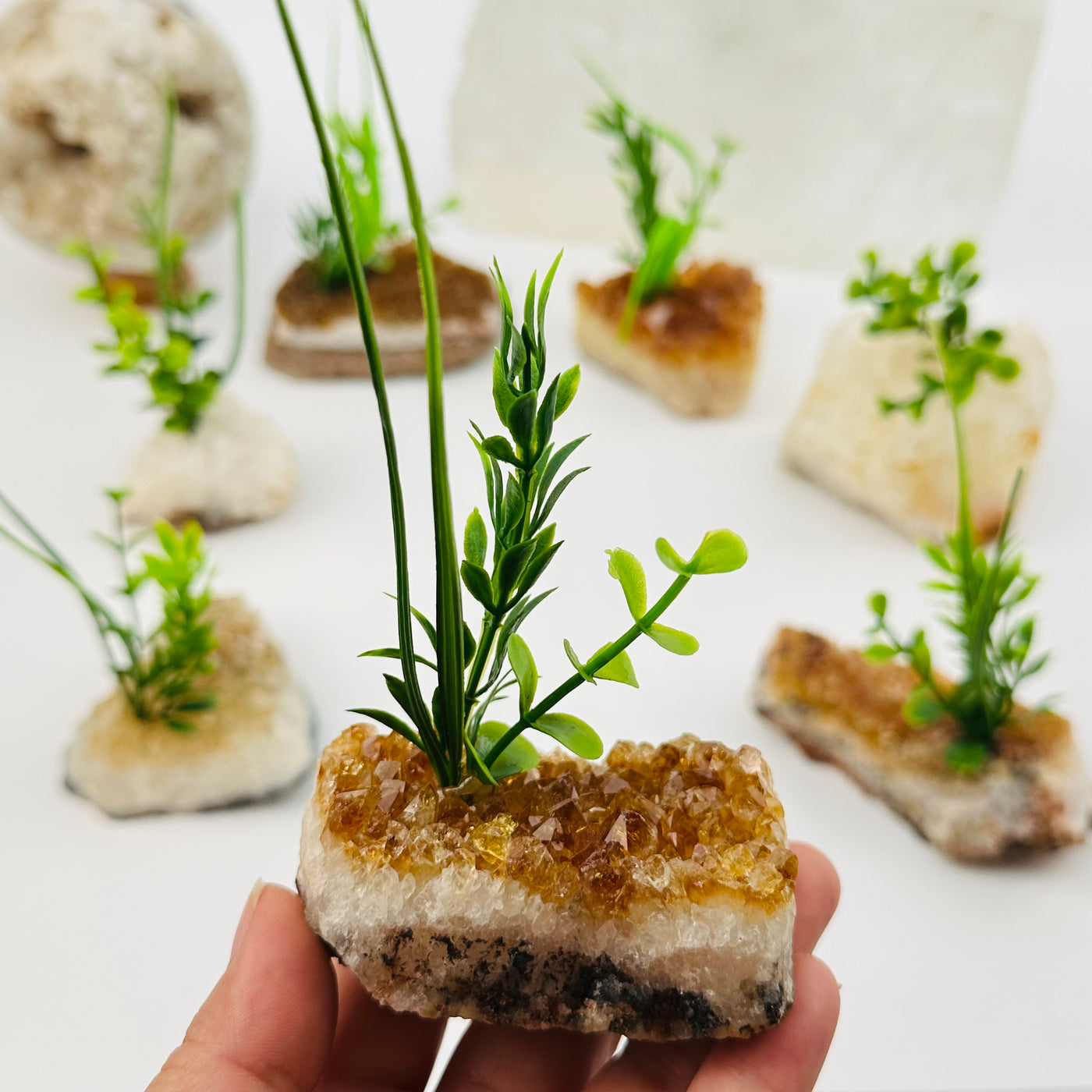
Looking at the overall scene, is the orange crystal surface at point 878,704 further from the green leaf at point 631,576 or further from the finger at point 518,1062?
the green leaf at point 631,576

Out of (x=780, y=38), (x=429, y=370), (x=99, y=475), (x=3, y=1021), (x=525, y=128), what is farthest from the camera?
(x=525, y=128)

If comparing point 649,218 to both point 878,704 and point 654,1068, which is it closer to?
point 878,704

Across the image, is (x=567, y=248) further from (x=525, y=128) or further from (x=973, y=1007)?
(x=973, y=1007)

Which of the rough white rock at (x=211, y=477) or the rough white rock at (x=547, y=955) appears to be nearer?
the rough white rock at (x=547, y=955)

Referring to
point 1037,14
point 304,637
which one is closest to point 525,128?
point 1037,14

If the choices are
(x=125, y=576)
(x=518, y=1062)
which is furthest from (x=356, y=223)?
(x=518, y=1062)

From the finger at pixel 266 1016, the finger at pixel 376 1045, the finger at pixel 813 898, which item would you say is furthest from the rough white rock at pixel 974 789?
the finger at pixel 266 1016
